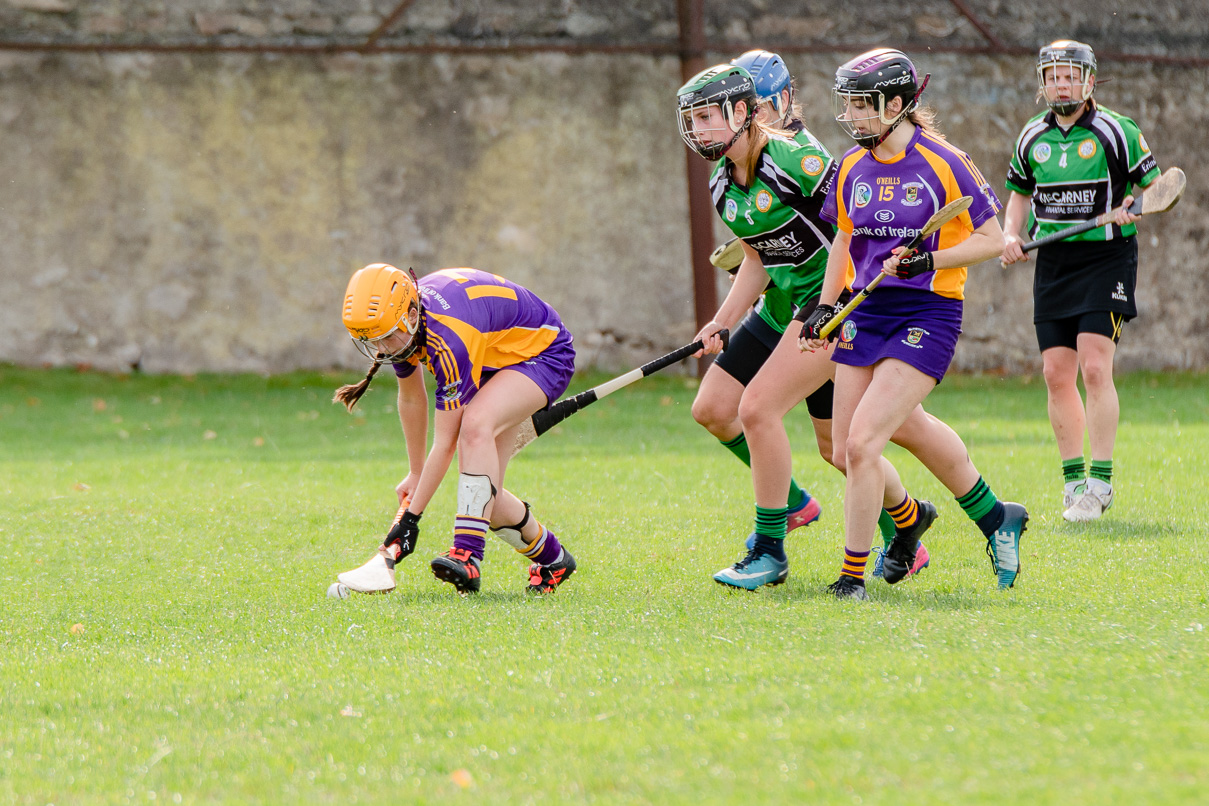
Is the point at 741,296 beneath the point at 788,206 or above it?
beneath

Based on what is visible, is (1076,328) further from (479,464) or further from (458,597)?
(458,597)

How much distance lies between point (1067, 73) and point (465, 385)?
3.52 m

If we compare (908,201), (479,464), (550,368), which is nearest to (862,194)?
(908,201)

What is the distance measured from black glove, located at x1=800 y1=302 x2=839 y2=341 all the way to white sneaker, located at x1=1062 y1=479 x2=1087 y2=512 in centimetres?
221

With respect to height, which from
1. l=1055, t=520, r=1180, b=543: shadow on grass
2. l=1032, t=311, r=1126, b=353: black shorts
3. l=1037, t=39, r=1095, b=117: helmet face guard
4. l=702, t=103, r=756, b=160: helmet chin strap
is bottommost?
l=1055, t=520, r=1180, b=543: shadow on grass

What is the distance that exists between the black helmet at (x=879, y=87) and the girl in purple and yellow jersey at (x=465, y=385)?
4.74 feet

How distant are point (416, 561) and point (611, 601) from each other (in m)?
1.30

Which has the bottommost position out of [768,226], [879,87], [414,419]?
[414,419]

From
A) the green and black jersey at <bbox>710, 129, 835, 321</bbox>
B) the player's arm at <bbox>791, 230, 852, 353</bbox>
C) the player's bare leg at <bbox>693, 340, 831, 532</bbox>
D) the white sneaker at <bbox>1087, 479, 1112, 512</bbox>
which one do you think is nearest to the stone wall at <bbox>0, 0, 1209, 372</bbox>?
the white sneaker at <bbox>1087, 479, 1112, 512</bbox>

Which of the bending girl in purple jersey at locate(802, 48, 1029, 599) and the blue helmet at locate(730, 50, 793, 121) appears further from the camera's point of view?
the blue helmet at locate(730, 50, 793, 121)

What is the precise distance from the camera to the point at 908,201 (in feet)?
14.7

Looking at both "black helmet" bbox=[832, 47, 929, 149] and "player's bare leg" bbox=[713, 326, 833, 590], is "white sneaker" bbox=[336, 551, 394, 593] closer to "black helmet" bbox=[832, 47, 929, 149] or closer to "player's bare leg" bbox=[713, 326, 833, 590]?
"player's bare leg" bbox=[713, 326, 833, 590]

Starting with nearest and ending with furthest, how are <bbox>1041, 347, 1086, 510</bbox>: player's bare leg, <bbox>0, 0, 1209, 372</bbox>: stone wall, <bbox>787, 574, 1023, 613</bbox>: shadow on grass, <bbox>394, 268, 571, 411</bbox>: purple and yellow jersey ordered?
<bbox>787, 574, 1023, 613</bbox>: shadow on grass < <bbox>394, 268, 571, 411</bbox>: purple and yellow jersey < <bbox>1041, 347, 1086, 510</bbox>: player's bare leg < <bbox>0, 0, 1209, 372</bbox>: stone wall

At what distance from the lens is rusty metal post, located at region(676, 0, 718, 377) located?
13273 millimetres
